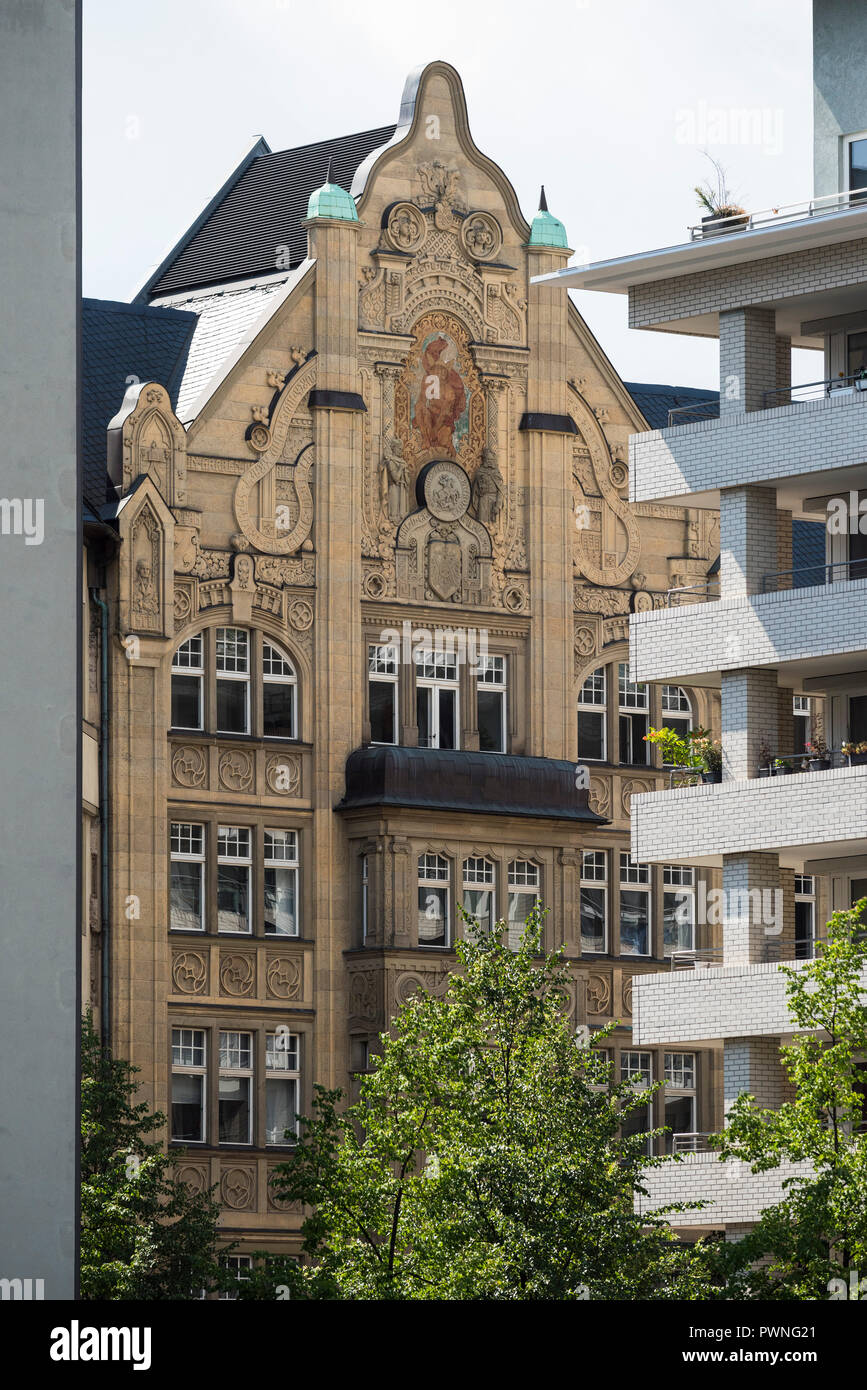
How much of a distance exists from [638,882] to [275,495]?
447 inches

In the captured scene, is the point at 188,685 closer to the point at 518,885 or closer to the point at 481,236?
the point at 518,885

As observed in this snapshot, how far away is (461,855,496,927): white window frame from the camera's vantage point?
6738 centimetres

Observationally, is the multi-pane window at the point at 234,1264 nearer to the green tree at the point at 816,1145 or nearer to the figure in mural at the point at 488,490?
the green tree at the point at 816,1145

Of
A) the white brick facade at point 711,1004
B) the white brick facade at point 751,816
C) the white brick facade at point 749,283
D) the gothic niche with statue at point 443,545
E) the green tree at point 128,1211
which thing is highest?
the white brick facade at point 749,283

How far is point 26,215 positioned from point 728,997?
1977 centimetres

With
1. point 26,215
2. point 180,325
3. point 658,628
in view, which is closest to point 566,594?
point 180,325

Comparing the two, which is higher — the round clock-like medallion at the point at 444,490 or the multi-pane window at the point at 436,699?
the round clock-like medallion at the point at 444,490

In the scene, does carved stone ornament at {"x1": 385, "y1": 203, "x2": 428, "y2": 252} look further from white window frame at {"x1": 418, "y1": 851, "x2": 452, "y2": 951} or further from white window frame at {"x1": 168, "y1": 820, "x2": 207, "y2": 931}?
white window frame at {"x1": 168, "y1": 820, "x2": 207, "y2": 931}

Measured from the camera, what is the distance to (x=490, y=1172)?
158 feet

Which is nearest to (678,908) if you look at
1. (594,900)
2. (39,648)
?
(594,900)

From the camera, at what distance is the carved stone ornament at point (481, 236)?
6962 centimetres

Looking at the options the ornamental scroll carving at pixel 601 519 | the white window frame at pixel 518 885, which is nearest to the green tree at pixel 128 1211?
the white window frame at pixel 518 885

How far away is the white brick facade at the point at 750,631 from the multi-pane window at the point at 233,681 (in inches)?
453
